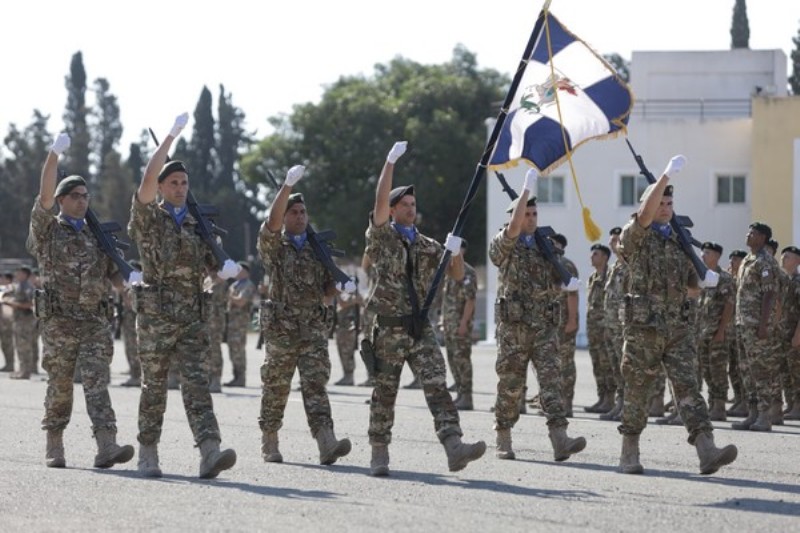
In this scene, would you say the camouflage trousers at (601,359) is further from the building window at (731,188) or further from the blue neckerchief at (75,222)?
the building window at (731,188)

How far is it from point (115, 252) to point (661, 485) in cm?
461

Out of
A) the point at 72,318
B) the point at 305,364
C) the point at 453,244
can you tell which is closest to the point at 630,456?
the point at 453,244

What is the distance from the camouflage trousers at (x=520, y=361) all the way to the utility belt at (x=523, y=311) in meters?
0.05

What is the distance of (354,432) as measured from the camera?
1588 cm

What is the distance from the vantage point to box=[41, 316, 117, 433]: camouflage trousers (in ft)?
39.8

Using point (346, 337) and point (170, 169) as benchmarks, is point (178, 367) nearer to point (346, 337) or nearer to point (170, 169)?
point (170, 169)

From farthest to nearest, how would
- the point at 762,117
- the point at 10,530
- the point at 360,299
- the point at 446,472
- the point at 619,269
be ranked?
the point at 762,117, the point at 360,299, the point at 619,269, the point at 446,472, the point at 10,530

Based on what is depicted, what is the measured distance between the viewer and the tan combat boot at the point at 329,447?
12.3m

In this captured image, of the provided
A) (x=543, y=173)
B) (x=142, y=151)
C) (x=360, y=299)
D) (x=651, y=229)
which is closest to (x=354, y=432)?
(x=543, y=173)

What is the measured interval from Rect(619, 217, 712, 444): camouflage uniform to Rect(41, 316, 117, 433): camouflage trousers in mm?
4061

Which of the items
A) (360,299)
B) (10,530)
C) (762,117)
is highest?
(762,117)

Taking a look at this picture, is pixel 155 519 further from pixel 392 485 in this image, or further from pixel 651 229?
pixel 651 229

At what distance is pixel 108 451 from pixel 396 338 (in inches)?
97.0

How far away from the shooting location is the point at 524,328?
42.8ft
